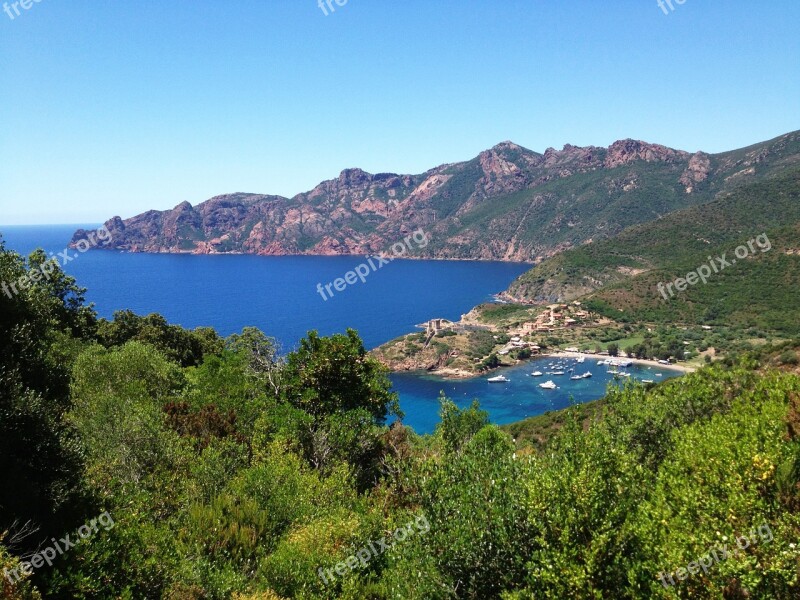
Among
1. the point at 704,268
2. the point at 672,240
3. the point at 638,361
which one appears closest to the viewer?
the point at 638,361

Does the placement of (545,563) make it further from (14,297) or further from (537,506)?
(14,297)

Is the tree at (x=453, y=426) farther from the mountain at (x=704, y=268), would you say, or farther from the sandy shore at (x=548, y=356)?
the mountain at (x=704, y=268)

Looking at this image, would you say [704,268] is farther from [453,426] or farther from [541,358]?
[453,426]

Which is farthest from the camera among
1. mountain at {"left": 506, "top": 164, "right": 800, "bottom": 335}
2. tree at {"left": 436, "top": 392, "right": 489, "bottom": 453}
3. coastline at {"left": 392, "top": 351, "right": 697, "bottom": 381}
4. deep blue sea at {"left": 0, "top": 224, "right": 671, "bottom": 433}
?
mountain at {"left": 506, "top": 164, "right": 800, "bottom": 335}

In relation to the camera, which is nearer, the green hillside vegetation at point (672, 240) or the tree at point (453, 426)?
the tree at point (453, 426)

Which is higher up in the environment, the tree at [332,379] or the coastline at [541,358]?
the tree at [332,379]

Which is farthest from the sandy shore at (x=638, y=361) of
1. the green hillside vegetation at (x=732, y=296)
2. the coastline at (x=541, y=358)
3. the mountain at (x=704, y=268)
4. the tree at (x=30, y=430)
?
the tree at (x=30, y=430)

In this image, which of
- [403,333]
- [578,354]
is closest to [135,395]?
[578,354]

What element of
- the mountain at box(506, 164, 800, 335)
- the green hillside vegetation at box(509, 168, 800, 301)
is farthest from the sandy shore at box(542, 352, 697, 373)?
the green hillside vegetation at box(509, 168, 800, 301)

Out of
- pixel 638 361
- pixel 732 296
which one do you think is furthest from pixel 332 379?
pixel 732 296

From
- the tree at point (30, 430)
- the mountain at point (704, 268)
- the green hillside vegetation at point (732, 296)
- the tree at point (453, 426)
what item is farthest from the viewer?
the mountain at point (704, 268)

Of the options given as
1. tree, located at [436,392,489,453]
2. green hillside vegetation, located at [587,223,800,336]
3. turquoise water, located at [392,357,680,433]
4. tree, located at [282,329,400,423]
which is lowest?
turquoise water, located at [392,357,680,433]

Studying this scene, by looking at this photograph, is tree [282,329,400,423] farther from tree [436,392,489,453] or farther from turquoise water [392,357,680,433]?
turquoise water [392,357,680,433]

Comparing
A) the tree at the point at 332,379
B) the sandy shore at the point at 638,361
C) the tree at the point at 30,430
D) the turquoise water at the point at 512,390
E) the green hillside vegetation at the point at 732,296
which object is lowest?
the turquoise water at the point at 512,390
